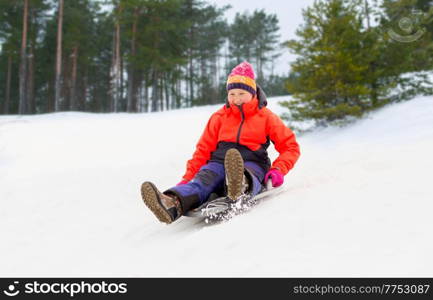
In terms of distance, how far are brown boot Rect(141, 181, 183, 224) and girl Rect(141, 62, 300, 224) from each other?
8cm

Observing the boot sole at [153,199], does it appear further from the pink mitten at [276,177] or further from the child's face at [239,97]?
the child's face at [239,97]

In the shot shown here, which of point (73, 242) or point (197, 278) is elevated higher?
point (197, 278)

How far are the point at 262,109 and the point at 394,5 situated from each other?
278 inches

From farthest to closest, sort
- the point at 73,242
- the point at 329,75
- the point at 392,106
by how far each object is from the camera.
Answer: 1. the point at 392,106
2. the point at 329,75
3. the point at 73,242

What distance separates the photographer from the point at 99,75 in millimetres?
34094

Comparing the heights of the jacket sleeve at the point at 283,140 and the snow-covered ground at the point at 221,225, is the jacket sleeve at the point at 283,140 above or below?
above

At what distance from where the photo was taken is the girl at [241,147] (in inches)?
109

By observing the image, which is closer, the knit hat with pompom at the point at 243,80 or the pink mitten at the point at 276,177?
the pink mitten at the point at 276,177

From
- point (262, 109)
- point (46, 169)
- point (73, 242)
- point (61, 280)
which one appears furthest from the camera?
point (46, 169)

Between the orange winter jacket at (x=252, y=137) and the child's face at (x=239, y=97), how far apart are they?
0.16 ft

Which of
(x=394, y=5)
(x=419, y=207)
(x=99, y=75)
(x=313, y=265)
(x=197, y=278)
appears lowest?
(x=197, y=278)

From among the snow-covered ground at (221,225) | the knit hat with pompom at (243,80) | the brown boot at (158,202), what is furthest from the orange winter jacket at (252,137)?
the brown boot at (158,202)

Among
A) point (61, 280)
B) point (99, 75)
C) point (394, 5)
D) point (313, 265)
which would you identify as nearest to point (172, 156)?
point (61, 280)

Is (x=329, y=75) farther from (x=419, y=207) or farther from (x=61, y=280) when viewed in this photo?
(x=61, y=280)
